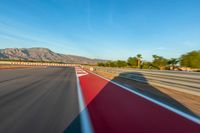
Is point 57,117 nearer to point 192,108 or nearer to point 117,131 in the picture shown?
point 117,131

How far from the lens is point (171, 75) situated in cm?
1148

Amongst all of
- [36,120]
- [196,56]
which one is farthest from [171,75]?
[196,56]

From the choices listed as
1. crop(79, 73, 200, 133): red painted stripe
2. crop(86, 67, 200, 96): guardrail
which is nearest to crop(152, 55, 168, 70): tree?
crop(86, 67, 200, 96): guardrail

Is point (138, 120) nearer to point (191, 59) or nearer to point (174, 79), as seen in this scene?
point (174, 79)

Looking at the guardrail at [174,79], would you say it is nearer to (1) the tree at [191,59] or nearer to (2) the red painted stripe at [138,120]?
(2) the red painted stripe at [138,120]

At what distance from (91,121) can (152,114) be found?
1.98 m

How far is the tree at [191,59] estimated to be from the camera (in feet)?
196

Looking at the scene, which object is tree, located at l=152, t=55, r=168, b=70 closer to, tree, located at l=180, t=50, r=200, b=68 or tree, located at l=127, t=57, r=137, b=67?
tree, located at l=127, t=57, r=137, b=67

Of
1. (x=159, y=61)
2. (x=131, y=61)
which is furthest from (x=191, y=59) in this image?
(x=131, y=61)

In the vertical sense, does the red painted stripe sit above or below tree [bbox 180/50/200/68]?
below

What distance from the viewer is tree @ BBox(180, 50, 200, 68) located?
59.7 m

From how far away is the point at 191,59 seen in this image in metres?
62.4

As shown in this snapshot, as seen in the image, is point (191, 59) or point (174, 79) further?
point (191, 59)

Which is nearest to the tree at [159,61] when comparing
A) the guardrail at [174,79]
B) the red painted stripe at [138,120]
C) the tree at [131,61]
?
the tree at [131,61]
